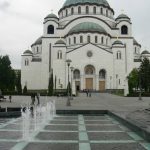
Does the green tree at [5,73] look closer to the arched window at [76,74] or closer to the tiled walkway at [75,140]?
the arched window at [76,74]

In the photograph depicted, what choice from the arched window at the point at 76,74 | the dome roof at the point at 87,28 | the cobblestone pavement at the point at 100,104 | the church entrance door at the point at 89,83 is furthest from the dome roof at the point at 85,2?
the cobblestone pavement at the point at 100,104

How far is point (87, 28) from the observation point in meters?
66.3

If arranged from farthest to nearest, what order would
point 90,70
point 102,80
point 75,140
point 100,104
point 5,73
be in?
point 90,70 < point 102,80 < point 5,73 < point 100,104 < point 75,140

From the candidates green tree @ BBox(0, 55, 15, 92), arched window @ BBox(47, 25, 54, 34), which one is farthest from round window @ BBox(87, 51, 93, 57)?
green tree @ BBox(0, 55, 15, 92)

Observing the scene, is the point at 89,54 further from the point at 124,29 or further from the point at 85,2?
the point at 85,2

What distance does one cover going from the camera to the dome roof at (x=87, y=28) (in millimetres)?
65750

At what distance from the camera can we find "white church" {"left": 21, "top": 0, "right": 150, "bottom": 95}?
2534 inches

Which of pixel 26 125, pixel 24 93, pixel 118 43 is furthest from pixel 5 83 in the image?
pixel 26 125

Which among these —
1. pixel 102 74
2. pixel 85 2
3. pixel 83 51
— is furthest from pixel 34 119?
pixel 85 2

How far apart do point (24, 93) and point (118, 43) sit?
80.5ft

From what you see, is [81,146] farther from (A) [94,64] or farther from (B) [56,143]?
(A) [94,64]

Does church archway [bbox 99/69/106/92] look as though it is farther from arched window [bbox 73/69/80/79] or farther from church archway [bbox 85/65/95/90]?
arched window [bbox 73/69/80/79]

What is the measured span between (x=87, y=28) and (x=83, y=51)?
5.29 meters

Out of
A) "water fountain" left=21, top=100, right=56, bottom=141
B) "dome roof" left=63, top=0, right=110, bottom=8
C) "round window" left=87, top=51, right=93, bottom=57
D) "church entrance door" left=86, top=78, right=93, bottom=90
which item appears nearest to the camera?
"water fountain" left=21, top=100, right=56, bottom=141
